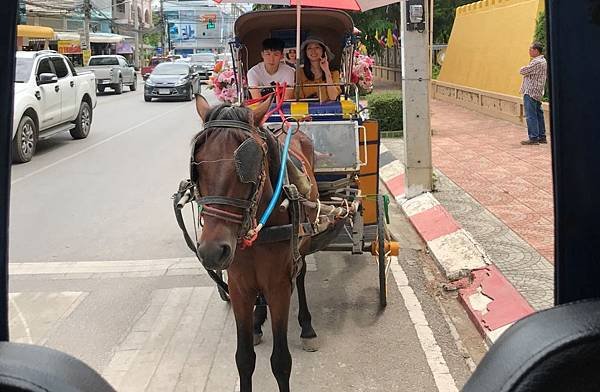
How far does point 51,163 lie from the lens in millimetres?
12070

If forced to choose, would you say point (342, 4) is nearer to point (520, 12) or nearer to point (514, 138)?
point (514, 138)

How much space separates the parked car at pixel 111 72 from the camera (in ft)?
93.6

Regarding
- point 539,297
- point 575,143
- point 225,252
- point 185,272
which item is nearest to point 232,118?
point 225,252

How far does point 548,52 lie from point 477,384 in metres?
0.72

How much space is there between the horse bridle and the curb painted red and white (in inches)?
86.6

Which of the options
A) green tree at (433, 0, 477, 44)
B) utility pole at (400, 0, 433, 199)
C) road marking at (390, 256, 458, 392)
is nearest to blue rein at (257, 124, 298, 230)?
road marking at (390, 256, 458, 392)

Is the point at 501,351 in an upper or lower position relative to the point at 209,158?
lower

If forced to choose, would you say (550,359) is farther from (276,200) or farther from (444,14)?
(444,14)

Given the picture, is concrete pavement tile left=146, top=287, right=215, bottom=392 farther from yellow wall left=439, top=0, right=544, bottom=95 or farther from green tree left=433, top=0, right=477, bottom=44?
green tree left=433, top=0, right=477, bottom=44

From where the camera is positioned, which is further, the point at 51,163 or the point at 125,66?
the point at 125,66

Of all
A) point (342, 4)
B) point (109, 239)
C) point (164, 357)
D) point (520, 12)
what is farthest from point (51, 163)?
point (520, 12)

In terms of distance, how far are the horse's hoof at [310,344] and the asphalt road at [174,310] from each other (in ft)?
0.18

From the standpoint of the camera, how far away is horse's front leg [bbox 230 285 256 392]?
11.5ft

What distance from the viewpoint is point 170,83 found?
25.2m
